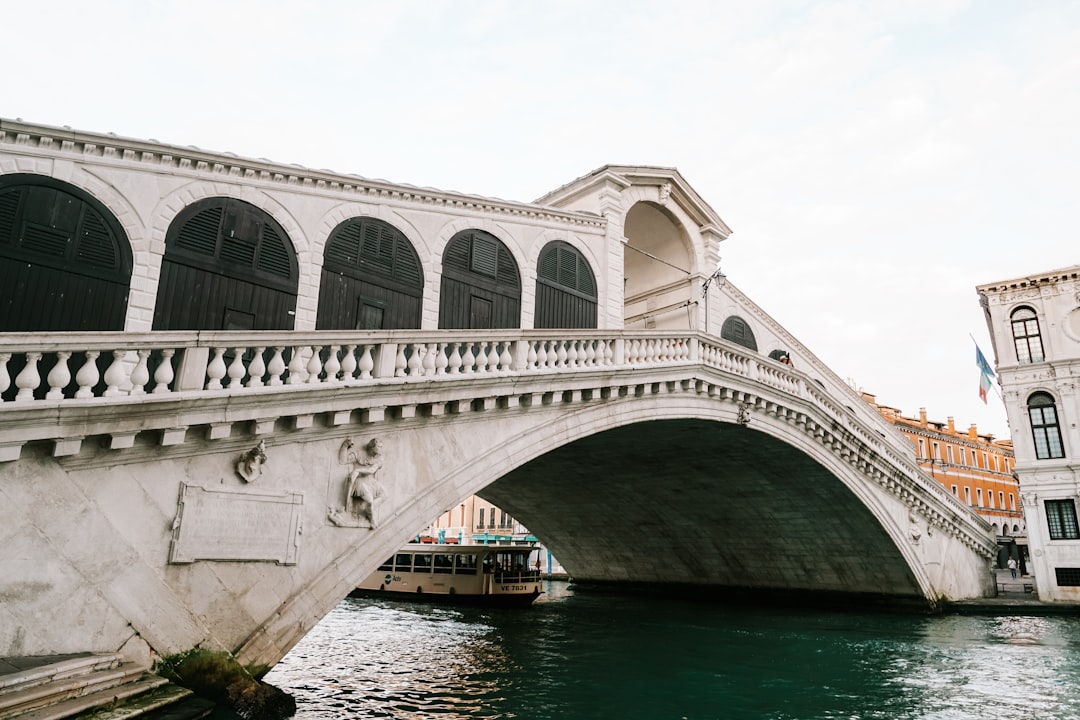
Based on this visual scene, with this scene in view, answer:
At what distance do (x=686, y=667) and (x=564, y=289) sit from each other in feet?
27.0

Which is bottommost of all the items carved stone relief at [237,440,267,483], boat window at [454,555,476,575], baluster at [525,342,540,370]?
boat window at [454,555,476,575]

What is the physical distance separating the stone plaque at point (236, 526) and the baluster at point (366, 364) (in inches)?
68.2

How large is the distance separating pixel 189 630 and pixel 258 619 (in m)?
0.80

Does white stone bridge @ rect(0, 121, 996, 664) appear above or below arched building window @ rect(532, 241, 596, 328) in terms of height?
below

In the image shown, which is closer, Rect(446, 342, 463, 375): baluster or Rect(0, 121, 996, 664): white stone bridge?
Rect(0, 121, 996, 664): white stone bridge

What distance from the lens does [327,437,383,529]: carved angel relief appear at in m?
9.41

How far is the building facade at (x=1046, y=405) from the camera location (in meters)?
23.5

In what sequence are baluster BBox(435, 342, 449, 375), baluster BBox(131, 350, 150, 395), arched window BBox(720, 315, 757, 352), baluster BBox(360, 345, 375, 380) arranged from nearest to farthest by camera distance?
baluster BBox(131, 350, 150, 395) → baluster BBox(360, 345, 375, 380) → baluster BBox(435, 342, 449, 375) → arched window BBox(720, 315, 757, 352)

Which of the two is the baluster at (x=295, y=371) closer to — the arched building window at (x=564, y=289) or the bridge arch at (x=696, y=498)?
the bridge arch at (x=696, y=498)

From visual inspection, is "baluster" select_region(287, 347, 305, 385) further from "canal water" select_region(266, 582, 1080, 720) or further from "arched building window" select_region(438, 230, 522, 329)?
"arched building window" select_region(438, 230, 522, 329)

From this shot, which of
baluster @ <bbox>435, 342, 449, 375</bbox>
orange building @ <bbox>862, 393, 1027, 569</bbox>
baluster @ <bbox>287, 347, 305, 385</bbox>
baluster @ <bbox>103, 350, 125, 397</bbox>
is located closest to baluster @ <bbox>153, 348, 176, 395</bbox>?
baluster @ <bbox>103, 350, 125, 397</bbox>

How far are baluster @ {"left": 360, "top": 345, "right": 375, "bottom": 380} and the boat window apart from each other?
748 inches

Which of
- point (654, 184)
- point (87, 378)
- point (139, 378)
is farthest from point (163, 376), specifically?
point (654, 184)

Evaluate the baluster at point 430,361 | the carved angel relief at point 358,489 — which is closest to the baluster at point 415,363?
the baluster at point 430,361
